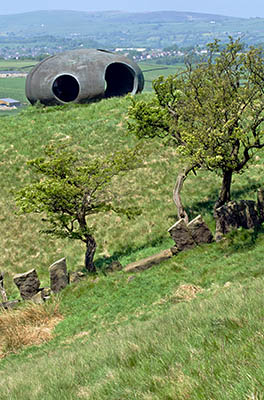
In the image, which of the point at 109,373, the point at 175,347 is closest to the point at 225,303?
the point at 175,347

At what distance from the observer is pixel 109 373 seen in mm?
7512

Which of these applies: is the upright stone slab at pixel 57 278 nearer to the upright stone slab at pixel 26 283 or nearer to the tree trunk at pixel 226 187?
the upright stone slab at pixel 26 283

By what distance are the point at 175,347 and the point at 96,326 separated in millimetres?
8791

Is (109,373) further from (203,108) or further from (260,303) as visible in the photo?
(203,108)

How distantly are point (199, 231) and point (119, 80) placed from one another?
3516cm

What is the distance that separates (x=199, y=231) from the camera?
2078 cm

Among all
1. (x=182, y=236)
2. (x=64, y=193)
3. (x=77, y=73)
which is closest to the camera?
(x=182, y=236)

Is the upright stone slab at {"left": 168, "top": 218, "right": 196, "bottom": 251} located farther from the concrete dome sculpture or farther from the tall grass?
the concrete dome sculpture

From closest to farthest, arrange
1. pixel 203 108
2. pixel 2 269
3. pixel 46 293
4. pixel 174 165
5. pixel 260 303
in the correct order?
pixel 260 303, pixel 46 293, pixel 203 108, pixel 2 269, pixel 174 165

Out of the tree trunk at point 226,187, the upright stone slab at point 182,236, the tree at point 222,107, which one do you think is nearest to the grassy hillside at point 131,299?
the upright stone slab at point 182,236

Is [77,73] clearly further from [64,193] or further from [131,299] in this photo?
[131,299]

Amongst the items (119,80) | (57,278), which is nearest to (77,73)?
(119,80)

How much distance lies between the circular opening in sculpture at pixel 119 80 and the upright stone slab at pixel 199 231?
31.4 meters

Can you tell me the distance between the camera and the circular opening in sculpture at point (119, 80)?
50.6 m
